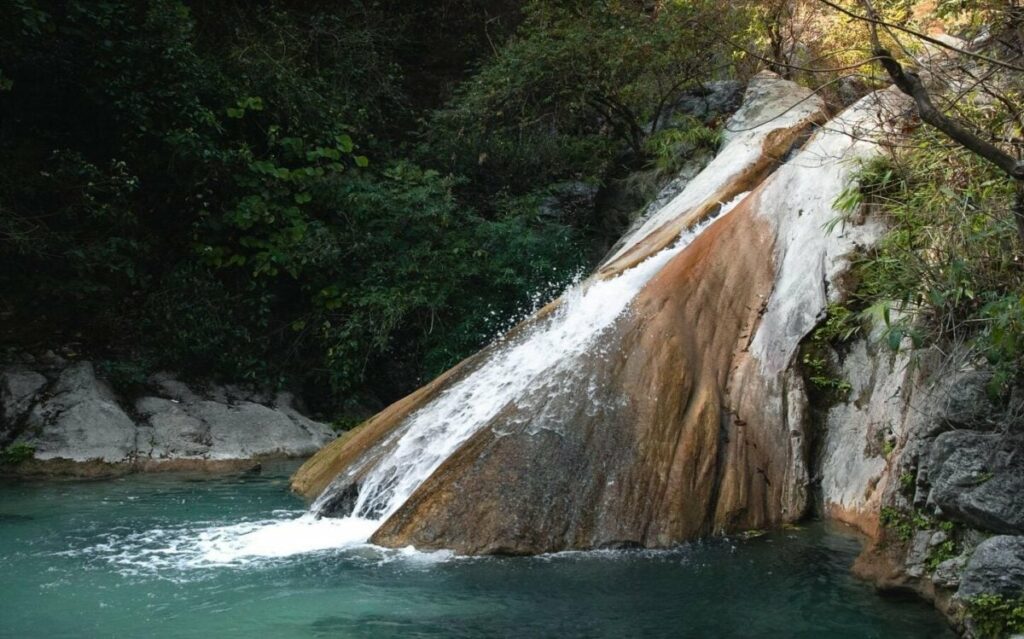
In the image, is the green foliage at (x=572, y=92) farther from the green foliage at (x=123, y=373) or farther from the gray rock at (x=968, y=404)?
the gray rock at (x=968, y=404)

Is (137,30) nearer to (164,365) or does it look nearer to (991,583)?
(164,365)

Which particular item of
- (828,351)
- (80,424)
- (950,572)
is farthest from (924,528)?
(80,424)

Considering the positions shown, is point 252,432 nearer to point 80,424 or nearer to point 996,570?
point 80,424

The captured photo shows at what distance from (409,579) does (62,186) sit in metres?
7.09

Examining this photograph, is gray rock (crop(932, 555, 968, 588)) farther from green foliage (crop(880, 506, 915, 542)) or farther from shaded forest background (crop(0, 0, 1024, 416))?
shaded forest background (crop(0, 0, 1024, 416))

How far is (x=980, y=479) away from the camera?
16.7 feet

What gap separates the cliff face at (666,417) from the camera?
6676mm

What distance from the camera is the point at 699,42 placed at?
13.7 meters

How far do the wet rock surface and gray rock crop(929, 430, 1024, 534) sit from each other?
728 centimetres

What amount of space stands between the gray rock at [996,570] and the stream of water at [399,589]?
38cm

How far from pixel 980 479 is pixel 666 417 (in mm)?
2459

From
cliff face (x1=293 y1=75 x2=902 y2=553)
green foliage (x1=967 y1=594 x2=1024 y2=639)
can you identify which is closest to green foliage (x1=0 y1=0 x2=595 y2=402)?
cliff face (x1=293 y1=75 x2=902 y2=553)

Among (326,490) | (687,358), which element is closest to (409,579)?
(326,490)

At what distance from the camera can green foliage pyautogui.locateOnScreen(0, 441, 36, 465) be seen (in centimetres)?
951
